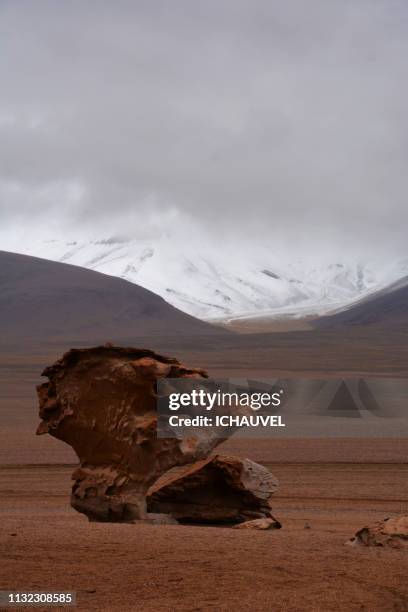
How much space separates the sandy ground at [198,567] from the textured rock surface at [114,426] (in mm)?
714

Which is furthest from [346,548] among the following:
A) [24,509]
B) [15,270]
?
[15,270]

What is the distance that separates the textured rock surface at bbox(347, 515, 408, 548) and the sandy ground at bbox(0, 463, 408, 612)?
9.2 inches

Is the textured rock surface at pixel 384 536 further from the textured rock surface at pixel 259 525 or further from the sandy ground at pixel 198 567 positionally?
the textured rock surface at pixel 259 525

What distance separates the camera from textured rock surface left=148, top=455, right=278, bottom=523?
35.6 feet

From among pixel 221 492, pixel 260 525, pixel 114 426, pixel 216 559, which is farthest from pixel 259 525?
pixel 216 559

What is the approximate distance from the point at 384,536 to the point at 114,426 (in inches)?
129

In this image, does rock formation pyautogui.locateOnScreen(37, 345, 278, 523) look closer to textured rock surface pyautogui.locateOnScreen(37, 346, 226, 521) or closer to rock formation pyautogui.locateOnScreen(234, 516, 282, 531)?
textured rock surface pyautogui.locateOnScreen(37, 346, 226, 521)

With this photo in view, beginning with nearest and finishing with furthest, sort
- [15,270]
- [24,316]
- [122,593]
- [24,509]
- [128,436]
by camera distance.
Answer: [122,593], [128,436], [24,509], [24,316], [15,270]

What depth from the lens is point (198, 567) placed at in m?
7.60

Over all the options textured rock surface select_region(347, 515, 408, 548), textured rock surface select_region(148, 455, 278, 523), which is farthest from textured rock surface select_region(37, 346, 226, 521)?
textured rock surface select_region(347, 515, 408, 548)

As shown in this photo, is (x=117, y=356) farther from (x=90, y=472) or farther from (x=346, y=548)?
(x=346, y=548)

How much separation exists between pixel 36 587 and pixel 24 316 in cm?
9888

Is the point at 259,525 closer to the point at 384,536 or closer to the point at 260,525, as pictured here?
the point at 260,525

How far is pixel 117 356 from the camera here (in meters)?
10.6
